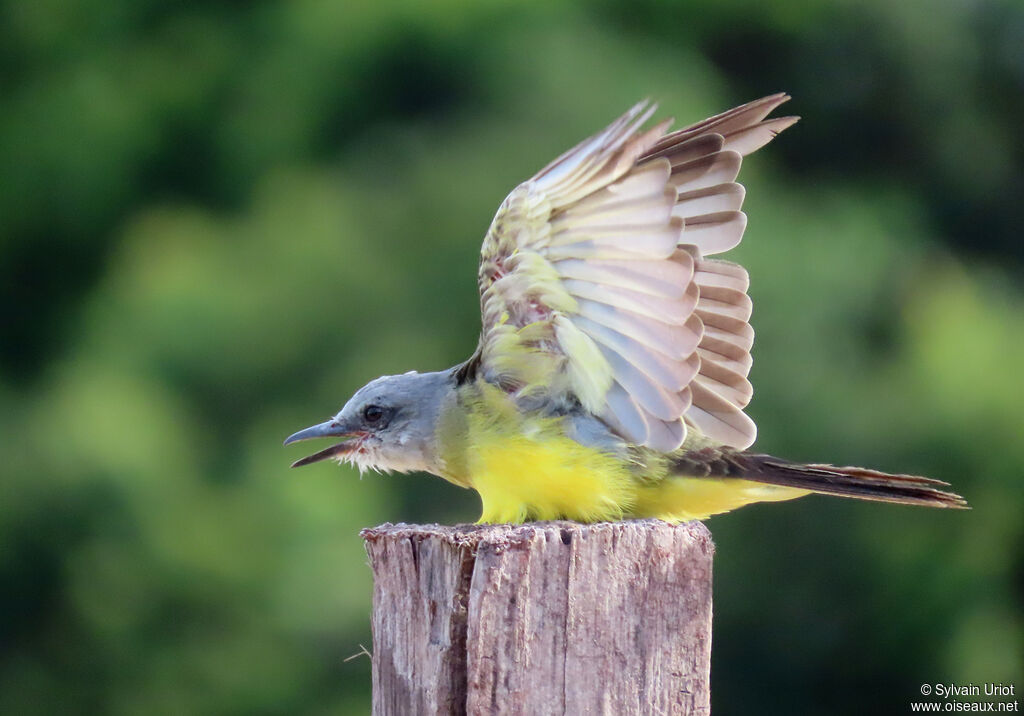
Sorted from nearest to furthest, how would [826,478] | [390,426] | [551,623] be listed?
1. [551,623]
2. [826,478]
3. [390,426]

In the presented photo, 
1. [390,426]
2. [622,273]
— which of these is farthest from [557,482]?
[390,426]

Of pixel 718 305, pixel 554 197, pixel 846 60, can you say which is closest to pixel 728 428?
pixel 718 305

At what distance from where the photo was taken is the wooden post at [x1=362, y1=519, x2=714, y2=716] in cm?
255

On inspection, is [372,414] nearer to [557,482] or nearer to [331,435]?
[331,435]

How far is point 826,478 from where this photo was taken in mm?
3557

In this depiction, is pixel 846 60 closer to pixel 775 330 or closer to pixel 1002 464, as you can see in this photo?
pixel 775 330

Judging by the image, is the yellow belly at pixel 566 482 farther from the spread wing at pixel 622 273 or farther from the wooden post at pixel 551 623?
the wooden post at pixel 551 623

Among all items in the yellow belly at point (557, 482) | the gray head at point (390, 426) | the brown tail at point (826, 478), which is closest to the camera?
the brown tail at point (826, 478)

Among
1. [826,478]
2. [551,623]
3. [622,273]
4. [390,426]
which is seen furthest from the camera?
[390,426]

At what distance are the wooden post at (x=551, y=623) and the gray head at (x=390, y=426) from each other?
4.79 ft

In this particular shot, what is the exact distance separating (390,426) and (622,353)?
1.23 m

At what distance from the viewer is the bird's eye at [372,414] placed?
439cm

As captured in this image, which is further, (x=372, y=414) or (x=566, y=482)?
(x=372, y=414)

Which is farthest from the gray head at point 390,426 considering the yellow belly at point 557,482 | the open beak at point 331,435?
the yellow belly at point 557,482
